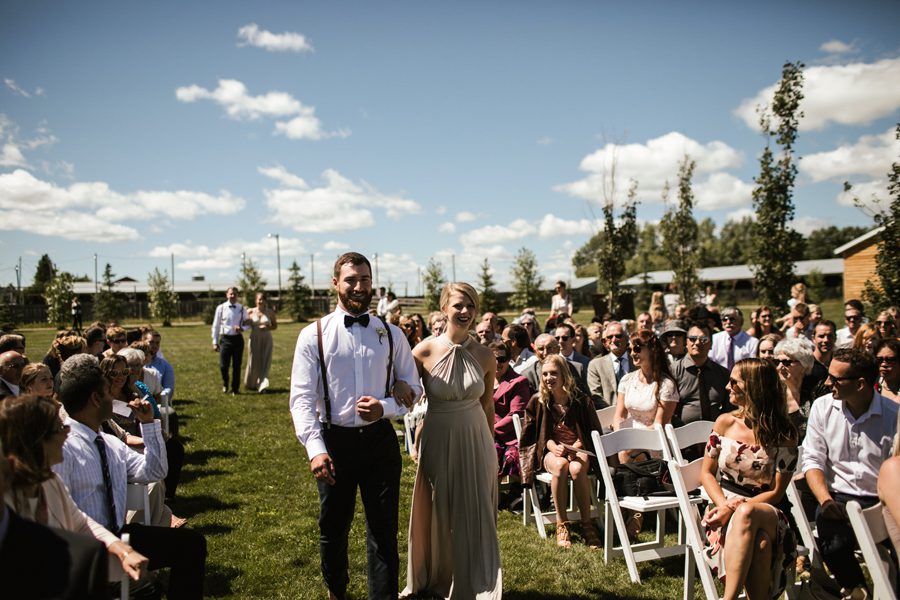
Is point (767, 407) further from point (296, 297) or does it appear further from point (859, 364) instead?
point (296, 297)

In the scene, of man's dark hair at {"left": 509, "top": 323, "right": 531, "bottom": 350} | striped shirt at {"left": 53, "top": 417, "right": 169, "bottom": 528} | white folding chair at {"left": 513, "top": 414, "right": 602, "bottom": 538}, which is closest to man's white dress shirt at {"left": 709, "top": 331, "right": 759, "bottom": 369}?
man's dark hair at {"left": 509, "top": 323, "right": 531, "bottom": 350}

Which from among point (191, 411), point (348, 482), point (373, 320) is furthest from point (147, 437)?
point (191, 411)

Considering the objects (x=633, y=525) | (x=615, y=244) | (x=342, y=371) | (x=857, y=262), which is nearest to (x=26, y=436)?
(x=342, y=371)

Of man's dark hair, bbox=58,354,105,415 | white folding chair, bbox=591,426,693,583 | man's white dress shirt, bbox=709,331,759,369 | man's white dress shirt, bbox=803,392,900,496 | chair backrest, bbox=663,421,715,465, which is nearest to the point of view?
man's dark hair, bbox=58,354,105,415

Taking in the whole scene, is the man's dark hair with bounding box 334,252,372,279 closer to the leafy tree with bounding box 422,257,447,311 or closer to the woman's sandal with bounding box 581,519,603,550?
the woman's sandal with bounding box 581,519,603,550

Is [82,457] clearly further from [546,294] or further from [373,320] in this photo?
[546,294]

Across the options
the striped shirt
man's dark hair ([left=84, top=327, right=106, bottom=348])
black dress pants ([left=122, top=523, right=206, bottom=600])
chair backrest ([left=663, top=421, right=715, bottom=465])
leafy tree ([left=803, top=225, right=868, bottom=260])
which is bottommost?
black dress pants ([left=122, top=523, right=206, bottom=600])

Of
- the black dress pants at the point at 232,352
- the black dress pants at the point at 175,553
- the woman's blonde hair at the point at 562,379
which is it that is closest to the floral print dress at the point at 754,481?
the woman's blonde hair at the point at 562,379

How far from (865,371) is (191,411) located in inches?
443

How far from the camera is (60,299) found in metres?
47.2

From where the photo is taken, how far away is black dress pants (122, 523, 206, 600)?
3.59 metres

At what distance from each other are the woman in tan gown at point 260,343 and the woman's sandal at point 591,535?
9621 millimetres

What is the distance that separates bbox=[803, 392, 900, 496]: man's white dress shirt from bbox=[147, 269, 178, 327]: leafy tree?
54781mm

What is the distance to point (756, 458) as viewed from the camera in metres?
4.32
